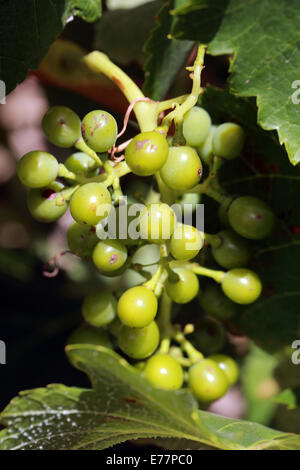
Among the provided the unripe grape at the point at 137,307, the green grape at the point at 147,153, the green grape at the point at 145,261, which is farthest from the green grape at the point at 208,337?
the green grape at the point at 147,153

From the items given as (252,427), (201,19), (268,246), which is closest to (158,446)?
(252,427)

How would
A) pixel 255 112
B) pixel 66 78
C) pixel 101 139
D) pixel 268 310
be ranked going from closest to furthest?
pixel 101 139
pixel 255 112
pixel 268 310
pixel 66 78

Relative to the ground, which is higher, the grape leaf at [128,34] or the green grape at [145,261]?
the grape leaf at [128,34]

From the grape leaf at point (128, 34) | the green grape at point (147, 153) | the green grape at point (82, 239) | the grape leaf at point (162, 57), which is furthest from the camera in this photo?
the grape leaf at point (128, 34)

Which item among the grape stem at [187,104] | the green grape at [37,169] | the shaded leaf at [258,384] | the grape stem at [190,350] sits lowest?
the shaded leaf at [258,384]

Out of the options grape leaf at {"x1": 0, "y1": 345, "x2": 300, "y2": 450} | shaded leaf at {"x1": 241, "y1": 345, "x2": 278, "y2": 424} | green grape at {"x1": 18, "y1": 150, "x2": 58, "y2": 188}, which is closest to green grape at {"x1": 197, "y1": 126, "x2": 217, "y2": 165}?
green grape at {"x1": 18, "y1": 150, "x2": 58, "y2": 188}

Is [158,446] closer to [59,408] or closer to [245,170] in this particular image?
[59,408]

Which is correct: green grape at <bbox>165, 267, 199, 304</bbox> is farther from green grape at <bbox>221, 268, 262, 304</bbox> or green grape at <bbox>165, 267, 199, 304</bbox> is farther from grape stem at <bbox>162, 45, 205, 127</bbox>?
grape stem at <bbox>162, 45, 205, 127</bbox>

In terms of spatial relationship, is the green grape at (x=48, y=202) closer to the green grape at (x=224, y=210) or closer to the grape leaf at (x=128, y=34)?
the green grape at (x=224, y=210)
